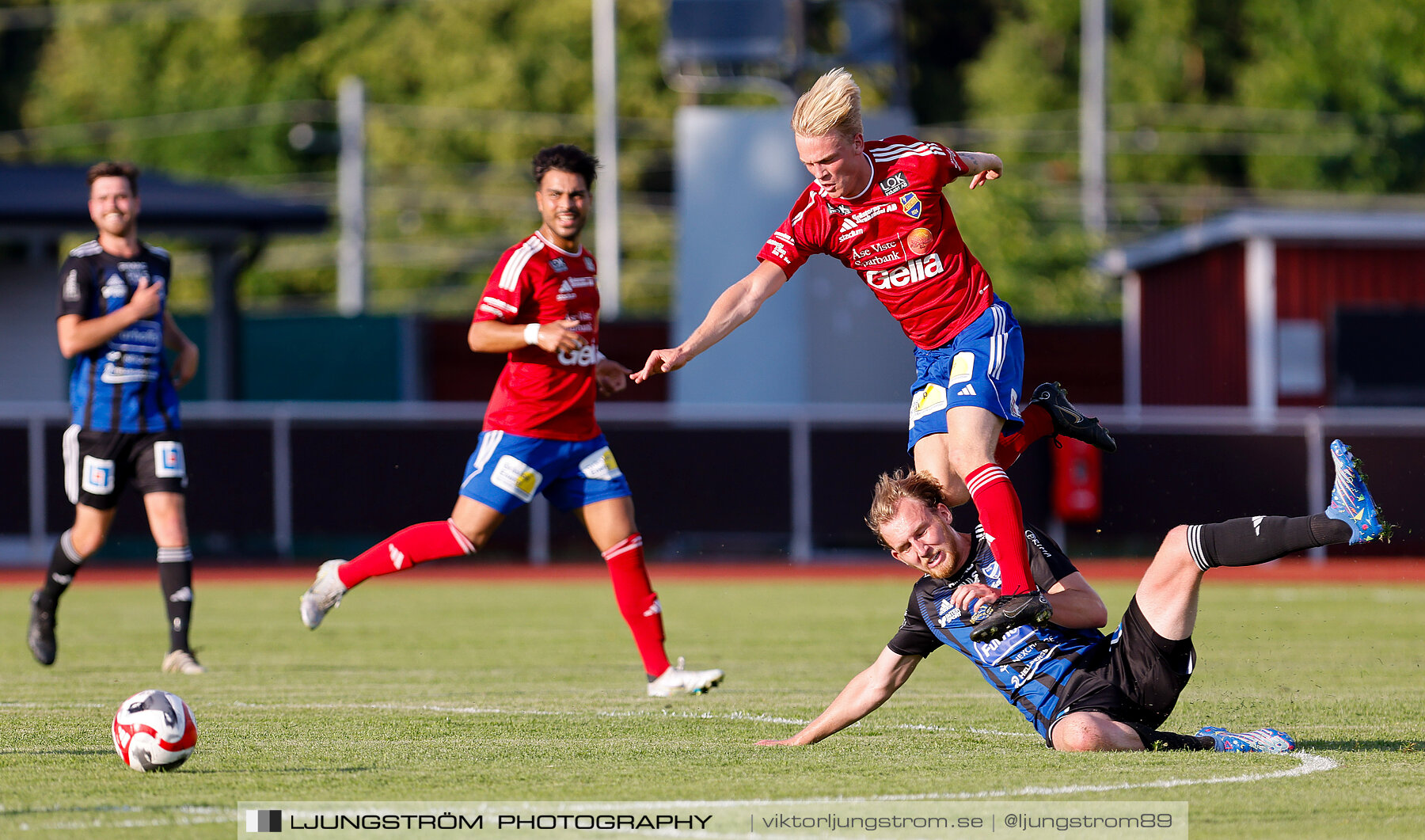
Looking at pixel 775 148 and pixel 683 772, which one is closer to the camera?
pixel 683 772

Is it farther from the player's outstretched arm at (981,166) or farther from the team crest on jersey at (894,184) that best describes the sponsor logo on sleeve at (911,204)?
the player's outstretched arm at (981,166)

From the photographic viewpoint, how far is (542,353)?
8016 millimetres

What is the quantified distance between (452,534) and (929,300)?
2.43 metres

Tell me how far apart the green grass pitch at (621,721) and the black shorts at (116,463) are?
925 millimetres

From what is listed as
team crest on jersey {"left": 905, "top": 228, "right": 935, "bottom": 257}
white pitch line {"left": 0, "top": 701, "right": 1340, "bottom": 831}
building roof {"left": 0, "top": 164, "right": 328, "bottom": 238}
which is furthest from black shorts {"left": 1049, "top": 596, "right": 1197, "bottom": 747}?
building roof {"left": 0, "top": 164, "right": 328, "bottom": 238}

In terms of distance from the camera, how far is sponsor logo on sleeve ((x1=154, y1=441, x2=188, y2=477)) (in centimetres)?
909

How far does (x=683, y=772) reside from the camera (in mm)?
5500

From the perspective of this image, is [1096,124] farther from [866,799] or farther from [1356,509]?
[866,799]

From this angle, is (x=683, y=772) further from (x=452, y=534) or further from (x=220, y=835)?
(x=452, y=534)

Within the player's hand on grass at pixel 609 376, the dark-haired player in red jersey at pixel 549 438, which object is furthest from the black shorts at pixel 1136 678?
the player's hand on grass at pixel 609 376

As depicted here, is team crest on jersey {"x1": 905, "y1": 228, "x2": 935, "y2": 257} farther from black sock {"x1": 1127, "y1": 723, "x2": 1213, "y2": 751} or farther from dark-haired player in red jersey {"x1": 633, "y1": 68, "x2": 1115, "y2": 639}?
black sock {"x1": 1127, "y1": 723, "x2": 1213, "y2": 751}

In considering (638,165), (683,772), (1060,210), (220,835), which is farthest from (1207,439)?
(638,165)

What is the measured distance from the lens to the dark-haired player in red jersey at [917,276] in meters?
6.75

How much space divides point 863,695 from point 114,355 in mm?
4749
